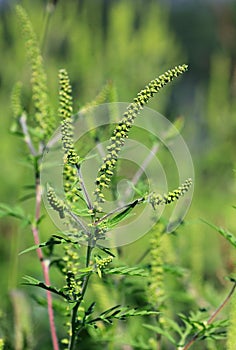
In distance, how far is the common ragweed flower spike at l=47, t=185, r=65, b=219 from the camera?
0.66 metres

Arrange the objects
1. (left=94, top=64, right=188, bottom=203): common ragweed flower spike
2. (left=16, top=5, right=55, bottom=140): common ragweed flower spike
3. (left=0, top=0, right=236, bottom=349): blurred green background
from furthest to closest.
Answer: (left=0, top=0, right=236, bottom=349): blurred green background < (left=16, top=5, right=55, bottom=140): common ragweed flower spike < (left=94, top=64, right=188, bottom=203): common ragweed flower spike

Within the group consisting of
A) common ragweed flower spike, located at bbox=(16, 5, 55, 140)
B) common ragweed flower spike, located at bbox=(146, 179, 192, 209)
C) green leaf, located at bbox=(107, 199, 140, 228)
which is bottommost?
green leaf, located at bbox=(107, 199, 140, 228)

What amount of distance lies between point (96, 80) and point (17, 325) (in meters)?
2.00

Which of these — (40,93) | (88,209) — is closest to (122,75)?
(40,93)

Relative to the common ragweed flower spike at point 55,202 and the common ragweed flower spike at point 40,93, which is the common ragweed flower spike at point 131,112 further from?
the common ragweed flower spike at point 40,93

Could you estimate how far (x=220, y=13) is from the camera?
4.62 meters

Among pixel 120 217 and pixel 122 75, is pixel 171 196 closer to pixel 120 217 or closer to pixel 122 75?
pixel 120 217

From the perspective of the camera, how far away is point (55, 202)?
67 centimetres

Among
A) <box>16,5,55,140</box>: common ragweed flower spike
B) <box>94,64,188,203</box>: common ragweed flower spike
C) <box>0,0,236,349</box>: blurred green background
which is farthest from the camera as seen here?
<box>0,0,236,349</box>: blurred green background

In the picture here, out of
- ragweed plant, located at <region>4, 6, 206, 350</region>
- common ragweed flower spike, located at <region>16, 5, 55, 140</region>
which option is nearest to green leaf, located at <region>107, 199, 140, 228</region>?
ragweed plant, located at <region>4, 6, 206, 350</region>

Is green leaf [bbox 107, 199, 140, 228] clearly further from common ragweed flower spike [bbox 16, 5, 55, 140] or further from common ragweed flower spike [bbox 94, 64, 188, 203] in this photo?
common ragweed flower spike [bbox 16, 5, 55, 140]

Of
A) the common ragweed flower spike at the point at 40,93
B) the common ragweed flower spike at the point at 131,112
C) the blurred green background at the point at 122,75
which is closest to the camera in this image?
the common ragweed flower spike at the point at 131,112

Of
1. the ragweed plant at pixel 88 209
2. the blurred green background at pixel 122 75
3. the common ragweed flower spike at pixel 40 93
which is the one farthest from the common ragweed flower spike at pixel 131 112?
the blurred green background at pixel 122 75

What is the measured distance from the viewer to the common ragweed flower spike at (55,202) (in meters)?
0.66
